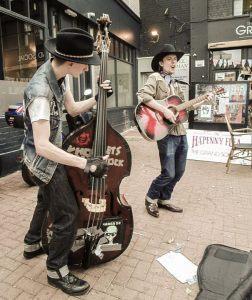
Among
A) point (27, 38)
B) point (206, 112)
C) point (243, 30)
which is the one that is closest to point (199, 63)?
point (243, 30)

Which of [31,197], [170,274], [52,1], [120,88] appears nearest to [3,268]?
[170,274]

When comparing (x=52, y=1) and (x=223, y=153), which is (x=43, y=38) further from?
(x=223, y=153)

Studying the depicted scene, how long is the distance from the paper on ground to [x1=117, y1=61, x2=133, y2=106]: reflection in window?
943 cm

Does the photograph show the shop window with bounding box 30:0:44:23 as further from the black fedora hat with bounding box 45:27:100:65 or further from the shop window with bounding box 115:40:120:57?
the black fedora hat with bounding box 45:27:100:65

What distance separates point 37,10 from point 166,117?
4677 mm

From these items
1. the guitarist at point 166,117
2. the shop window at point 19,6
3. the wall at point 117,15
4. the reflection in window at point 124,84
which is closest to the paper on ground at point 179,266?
the guitarist at point 166,117

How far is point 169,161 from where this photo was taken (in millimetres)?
3781

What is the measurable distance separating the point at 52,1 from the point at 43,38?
926 mm

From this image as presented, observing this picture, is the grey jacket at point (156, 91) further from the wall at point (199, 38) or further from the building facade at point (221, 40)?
the wall at point (199, 38)

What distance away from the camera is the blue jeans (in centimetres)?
379

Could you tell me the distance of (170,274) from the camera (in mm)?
2799

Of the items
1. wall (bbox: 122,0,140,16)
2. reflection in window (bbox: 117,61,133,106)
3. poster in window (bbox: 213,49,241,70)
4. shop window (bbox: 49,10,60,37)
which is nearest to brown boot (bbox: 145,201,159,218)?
shop window (bbox: 49,10,60,37)

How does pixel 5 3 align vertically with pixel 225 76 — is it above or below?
above

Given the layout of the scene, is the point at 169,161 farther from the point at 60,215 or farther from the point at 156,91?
the point at 60,215
